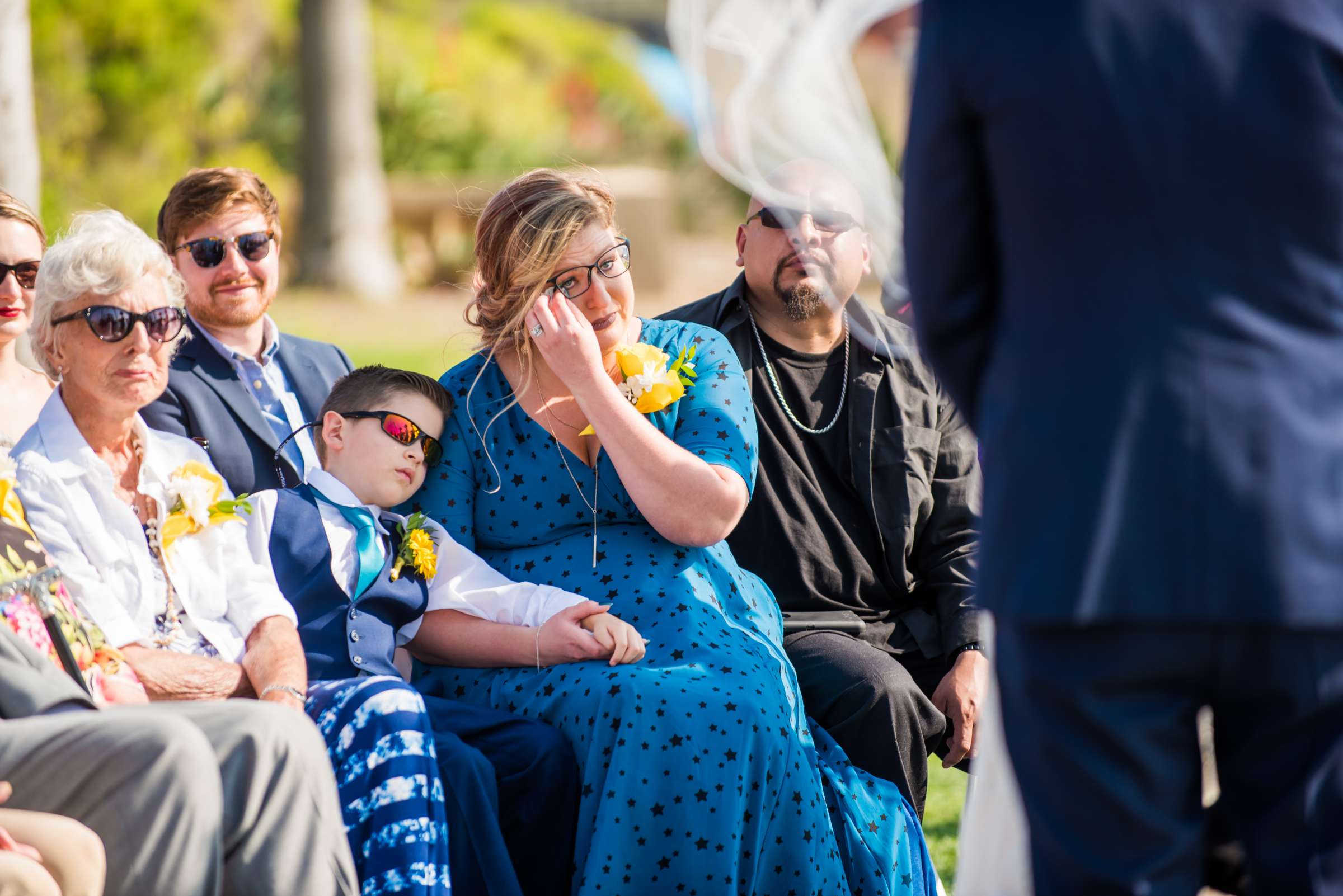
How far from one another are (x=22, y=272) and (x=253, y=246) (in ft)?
2.08

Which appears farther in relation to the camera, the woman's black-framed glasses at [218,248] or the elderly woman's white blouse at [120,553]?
the woman's black-framed glasses at [218,248]

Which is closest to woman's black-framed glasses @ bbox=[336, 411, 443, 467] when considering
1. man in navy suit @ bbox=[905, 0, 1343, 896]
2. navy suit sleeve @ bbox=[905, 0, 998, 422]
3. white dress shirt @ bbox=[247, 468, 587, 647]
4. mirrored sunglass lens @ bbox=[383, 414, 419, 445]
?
mirrored sunglass lens @ bbox=[383, 414, 419, 445]

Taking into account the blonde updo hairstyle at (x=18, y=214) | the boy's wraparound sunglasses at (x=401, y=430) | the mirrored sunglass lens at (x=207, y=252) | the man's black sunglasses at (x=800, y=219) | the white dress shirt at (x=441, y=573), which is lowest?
the white dress shirt at (x=441, y=573)

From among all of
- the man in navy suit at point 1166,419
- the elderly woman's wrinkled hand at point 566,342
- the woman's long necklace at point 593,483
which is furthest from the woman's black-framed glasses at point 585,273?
the man in navy suit at point 1166,419

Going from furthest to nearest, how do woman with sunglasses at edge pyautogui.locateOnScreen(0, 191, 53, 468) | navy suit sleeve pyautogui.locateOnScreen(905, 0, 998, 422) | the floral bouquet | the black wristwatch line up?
the black wristwatch
woman with sunglasses at edge pyautogui.locateOnScreen(0, 191, 53, 468)
the floral bouquet
navy suit sleeve pyautogui.locateOnScreen(905, 0, 998, 422)

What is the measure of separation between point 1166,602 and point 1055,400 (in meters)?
0.30

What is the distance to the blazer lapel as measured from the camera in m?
3.78

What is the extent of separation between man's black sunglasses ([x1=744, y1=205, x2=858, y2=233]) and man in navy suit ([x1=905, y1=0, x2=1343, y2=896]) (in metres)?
0.74

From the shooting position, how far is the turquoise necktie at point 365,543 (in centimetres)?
316

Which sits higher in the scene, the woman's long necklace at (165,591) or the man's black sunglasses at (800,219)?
the man's black sunglasses at (800,219)

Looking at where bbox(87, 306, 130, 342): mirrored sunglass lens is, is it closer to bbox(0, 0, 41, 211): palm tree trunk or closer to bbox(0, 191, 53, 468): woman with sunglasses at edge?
bbox(0, 191, 53, 468): woman with sunglasses at edge

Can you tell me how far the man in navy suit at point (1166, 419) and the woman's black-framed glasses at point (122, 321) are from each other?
75.2 inches

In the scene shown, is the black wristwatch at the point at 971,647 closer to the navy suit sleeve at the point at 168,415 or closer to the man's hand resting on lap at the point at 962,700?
the man's hand resting on lap at the point at 962,700

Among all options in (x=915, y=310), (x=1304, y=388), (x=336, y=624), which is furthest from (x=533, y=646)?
(x=1304, y=388)
